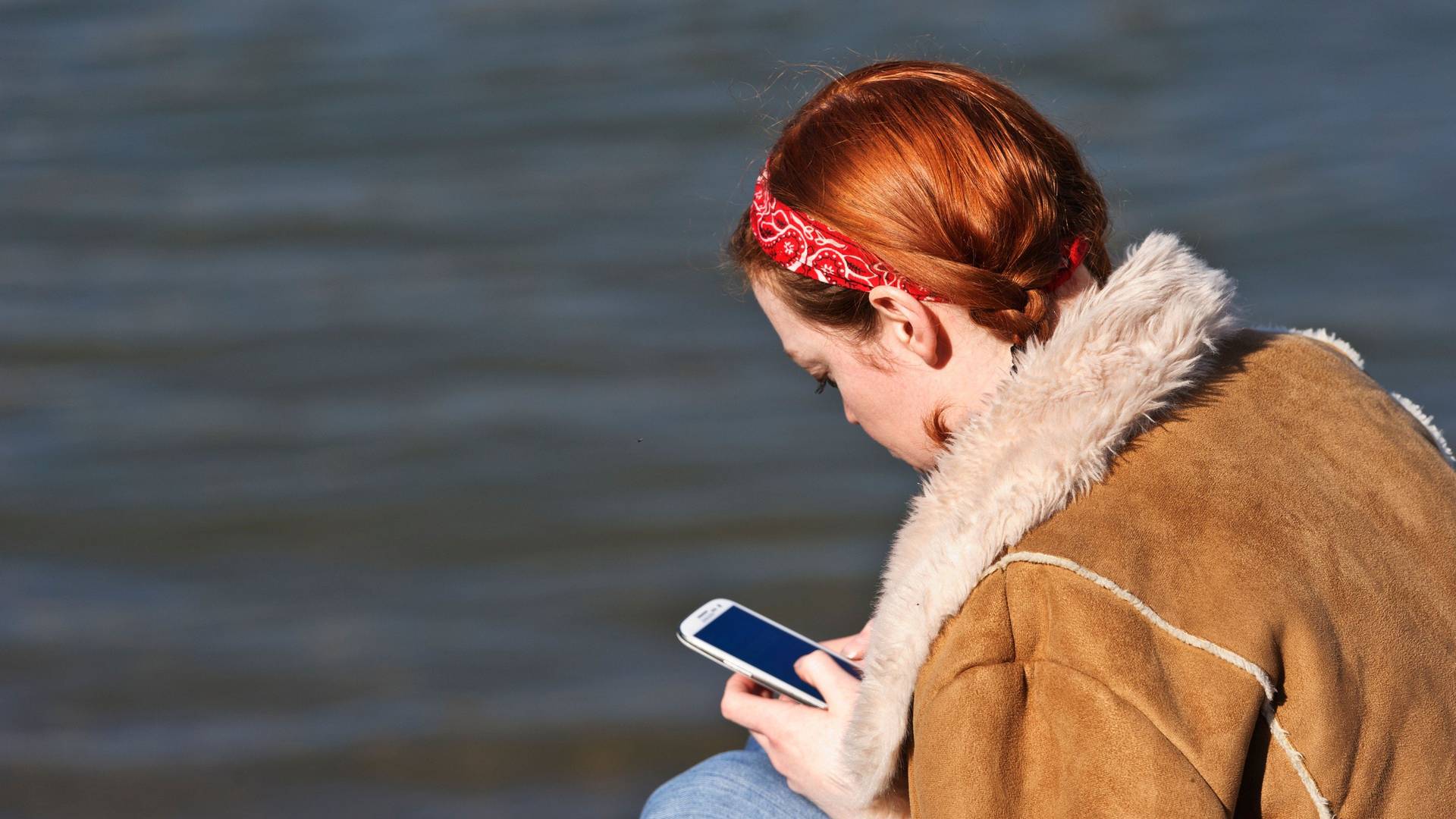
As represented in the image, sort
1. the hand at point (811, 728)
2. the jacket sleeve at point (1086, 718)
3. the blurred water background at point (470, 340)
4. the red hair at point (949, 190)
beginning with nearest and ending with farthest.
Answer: the jacket sleeve at point (1086, 718) < the red hair at point (949, 190) < the hand at point (811, 728) < the blurred water background at point (470, 340)

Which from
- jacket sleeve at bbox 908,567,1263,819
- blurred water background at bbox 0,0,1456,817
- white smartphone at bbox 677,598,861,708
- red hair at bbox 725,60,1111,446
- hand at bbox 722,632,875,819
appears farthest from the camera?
blurred water background at bbox 0,0,1456,817

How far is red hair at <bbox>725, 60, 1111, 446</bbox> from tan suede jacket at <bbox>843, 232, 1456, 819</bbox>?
11 centimetres

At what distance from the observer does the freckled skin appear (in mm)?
1827

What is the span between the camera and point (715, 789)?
7.27 feet

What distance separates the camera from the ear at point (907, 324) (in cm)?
181

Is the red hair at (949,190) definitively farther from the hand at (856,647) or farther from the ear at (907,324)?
the hand at (856,647)

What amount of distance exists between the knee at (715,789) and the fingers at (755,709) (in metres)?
0.14

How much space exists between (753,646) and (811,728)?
27 cm

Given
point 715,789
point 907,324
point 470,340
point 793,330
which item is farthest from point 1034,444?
point 470,340

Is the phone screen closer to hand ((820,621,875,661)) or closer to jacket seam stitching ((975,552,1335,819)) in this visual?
hand ((820,621,875,661))

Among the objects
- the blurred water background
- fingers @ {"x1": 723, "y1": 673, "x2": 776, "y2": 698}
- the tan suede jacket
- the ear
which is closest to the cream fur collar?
the tan suede jacket

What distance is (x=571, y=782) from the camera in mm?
3455

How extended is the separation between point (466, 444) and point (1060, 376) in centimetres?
301

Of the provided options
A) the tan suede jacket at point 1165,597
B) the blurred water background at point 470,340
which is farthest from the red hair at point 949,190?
the blurred water background at point 470,340
